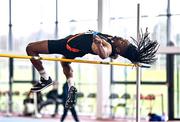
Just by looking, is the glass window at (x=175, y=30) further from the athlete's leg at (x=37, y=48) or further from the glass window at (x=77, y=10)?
the athlete's leg at (x=37, y=48)

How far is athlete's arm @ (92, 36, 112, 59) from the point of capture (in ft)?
14.5

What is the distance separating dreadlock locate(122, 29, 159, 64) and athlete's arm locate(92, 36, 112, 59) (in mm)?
235

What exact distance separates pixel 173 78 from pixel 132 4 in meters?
2.31

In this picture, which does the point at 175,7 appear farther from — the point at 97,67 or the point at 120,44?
the point at 120,44

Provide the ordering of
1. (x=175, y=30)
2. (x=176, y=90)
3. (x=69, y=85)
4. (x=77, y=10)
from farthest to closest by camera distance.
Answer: (x=77, y=10)
(x=175, y=30)
(x=176, y=90)
(x=69, y=85)

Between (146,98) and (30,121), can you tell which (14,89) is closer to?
(30,121)

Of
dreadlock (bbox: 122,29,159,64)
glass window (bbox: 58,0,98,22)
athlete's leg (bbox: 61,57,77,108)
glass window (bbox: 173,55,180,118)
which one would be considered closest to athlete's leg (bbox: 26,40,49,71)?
athlete's leg (bbox: 61,57,77,108)

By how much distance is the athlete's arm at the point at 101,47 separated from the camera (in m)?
4.43

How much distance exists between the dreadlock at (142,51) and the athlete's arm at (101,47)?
235mm

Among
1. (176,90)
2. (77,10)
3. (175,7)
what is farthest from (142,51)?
(77,10)

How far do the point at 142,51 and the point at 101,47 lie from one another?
20.9 inches

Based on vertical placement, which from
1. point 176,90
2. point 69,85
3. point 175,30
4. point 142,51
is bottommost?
point 176,90

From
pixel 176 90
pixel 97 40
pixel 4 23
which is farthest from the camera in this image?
pixel 4 23

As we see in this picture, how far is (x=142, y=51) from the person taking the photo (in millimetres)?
4645
